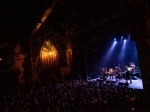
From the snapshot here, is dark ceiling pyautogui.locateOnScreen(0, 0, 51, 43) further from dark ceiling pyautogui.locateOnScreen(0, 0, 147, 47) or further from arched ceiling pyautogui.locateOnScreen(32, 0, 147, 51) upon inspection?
arched ceiling pyautogui.locateOnScreen(32, 0, 147, 51)

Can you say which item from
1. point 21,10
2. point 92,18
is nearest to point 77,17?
point 92,18

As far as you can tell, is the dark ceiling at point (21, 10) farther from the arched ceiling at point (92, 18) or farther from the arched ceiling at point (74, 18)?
the arched ceiling at point (92, 18)

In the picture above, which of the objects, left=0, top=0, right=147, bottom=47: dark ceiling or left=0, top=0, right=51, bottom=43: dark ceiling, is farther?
left=0, top=0, right=51, bottom=43: dark ceiling

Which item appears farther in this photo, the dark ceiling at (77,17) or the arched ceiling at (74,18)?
the dark ceiling at (77,17)

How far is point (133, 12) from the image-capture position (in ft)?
32.8

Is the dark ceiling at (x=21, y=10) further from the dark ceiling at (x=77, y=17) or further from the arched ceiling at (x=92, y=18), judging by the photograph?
the arched ceiling at (x=92, y=18)

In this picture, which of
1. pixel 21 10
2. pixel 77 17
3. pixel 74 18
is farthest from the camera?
pixel 74 18

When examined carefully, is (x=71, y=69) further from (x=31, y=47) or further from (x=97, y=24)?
(x=97, y=24)

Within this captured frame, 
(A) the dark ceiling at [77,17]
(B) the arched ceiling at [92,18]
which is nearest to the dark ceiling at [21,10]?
(A) the dark ceiling at [77,17]

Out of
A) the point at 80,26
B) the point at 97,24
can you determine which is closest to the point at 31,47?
the point at 80,26

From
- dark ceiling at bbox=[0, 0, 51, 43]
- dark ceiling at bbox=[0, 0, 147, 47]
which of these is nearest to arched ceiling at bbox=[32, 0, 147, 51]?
dark ceiling at bbox=[0, 0, 147, 47]

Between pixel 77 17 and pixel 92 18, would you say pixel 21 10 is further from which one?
pixel 92 18

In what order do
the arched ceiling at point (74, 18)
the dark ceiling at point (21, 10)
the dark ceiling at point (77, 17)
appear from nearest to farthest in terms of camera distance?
1. the arched ceiling at point (74, 18)
2. the dark ceiling at point (77, 17)
3. the dark ceiling at point (21, 10)

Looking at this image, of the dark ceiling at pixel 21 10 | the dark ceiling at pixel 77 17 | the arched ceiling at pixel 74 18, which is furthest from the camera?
the dark ceiling at pixel 21 10
